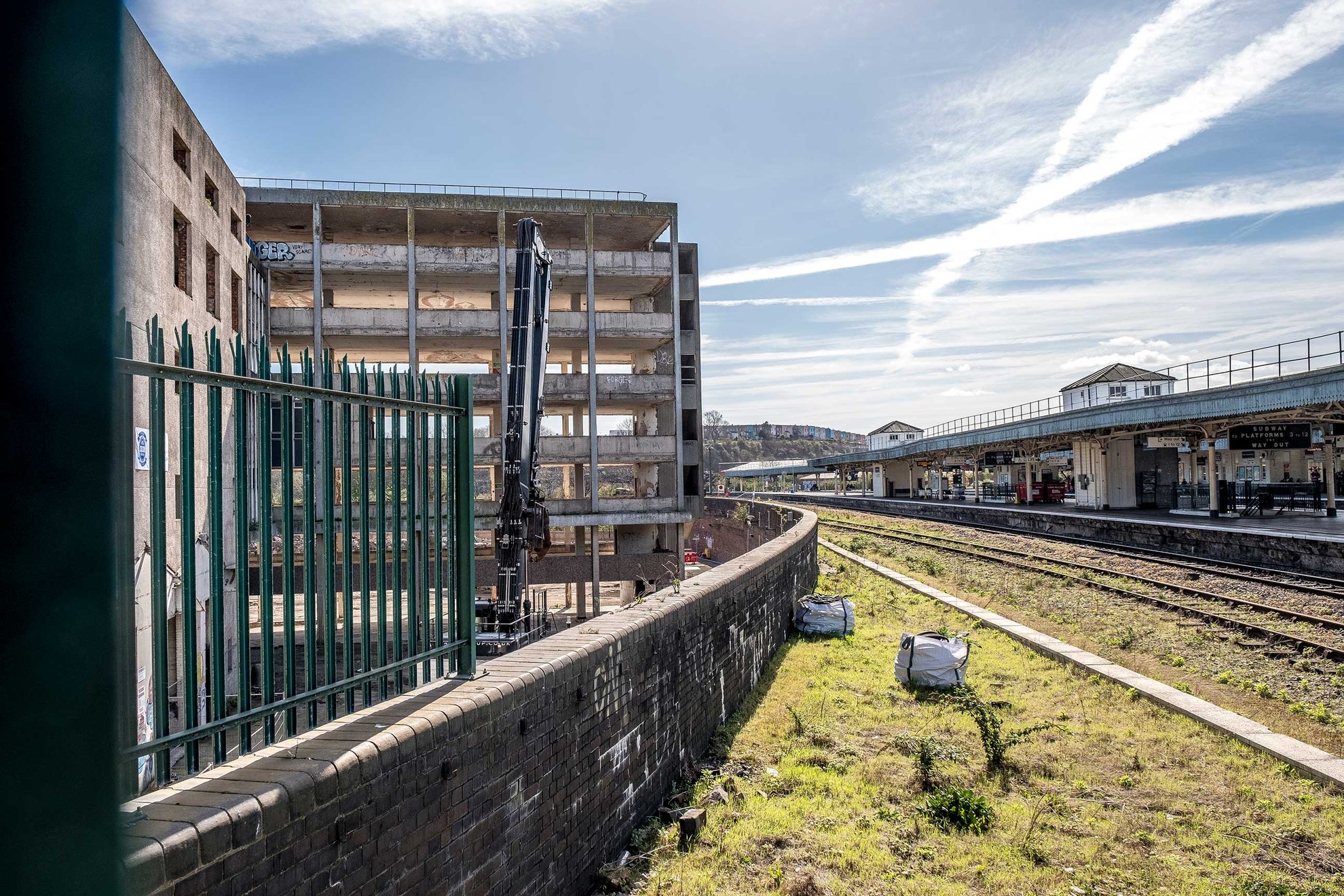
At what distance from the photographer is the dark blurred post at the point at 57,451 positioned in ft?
8.46

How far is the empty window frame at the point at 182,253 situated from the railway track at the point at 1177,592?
19.1m

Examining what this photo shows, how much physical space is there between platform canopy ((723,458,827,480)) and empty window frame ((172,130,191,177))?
71.4 metres

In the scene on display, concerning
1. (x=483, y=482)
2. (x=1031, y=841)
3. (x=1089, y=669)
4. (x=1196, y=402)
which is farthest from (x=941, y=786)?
(x=483, y=482)

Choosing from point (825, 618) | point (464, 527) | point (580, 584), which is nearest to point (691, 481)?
point (580, 584)

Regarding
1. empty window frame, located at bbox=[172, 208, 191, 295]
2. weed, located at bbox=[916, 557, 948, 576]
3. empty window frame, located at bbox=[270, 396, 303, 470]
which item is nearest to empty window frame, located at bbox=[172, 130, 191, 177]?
empty window frame, located at bbox=[172, 208, 191, 295]

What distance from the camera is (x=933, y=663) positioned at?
35.2ft

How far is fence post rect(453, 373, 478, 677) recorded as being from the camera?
17.6ft

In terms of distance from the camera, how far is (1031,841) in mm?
6457

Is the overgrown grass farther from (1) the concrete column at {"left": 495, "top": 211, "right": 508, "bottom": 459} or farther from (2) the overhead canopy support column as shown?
(2) the overhead canopy support column

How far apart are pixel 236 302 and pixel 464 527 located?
1960cm

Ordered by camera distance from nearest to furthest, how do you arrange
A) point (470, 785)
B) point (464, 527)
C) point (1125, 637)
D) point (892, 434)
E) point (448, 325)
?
point (470, 785), point (464, 527), point (1125, 637), point (448, 325), point (892, 434)

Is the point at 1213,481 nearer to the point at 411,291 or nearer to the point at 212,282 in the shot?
the point at 411,291

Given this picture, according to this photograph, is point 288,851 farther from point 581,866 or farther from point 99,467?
point 581,866

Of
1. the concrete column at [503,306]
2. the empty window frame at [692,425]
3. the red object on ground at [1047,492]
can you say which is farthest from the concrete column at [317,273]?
the red object on ground at [1047,492]
